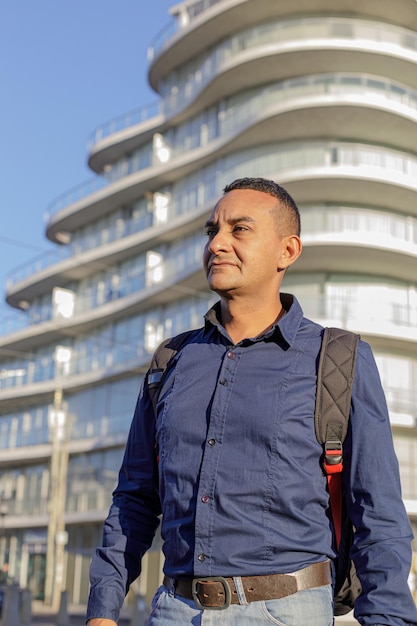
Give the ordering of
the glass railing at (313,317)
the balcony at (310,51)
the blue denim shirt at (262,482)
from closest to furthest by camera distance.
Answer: the blue denim shirt at (262,482) < the glass railing at (313,317) < the balcony at (310,51)

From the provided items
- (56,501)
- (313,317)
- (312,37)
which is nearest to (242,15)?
(312,37)

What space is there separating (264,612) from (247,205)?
133 centimetres

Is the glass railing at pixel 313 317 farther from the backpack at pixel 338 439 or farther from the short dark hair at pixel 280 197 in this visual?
the backpack at pixel 338 439

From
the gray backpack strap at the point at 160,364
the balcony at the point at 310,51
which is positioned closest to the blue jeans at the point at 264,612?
the gray backpack strap at the point at 160,364

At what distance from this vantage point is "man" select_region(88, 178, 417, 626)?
2.64 metres

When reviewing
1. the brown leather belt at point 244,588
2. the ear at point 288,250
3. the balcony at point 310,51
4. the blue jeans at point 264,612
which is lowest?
the blue jeans at point 264,612

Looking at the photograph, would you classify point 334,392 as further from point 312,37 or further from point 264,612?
point 312,37

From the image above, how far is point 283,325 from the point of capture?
304cm

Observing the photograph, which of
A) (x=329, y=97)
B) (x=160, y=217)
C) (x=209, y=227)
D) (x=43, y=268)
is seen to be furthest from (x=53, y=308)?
(x=209, y=227)

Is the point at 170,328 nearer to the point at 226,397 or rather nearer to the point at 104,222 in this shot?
the point at 104,222

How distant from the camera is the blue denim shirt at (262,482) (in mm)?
2658

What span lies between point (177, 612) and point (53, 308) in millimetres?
45833

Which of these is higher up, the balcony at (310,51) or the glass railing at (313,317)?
the balcony at (310,51)

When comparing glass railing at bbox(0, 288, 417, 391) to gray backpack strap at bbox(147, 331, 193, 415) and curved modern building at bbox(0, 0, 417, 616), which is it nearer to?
curved modern building at bbox(0, 0, 417, 616)
